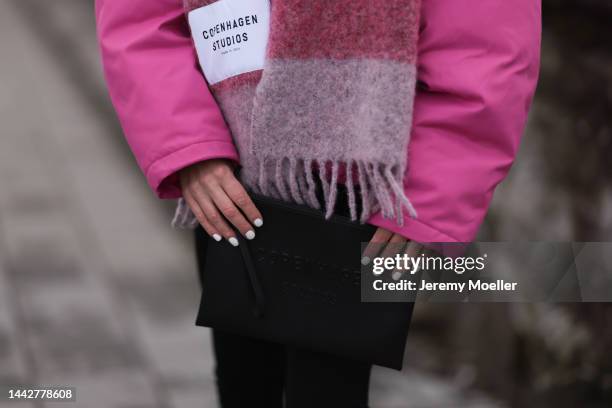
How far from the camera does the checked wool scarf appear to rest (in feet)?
4.24

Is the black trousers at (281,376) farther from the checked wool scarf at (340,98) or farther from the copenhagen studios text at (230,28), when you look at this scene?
the copenhagen studios text at (230,28)

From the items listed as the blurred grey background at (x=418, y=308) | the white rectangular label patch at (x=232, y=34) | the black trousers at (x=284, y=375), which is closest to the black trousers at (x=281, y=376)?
the black trousers at (x=284, y=375)

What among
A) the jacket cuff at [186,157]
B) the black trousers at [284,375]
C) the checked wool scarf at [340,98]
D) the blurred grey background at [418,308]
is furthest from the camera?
the blurred grey background at [418,308]

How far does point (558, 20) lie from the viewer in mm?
2402

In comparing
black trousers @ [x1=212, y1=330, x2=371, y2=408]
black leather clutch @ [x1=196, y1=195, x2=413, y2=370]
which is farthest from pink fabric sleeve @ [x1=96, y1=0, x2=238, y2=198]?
black trousers @ [x1=212, y1=330, x2=371, y2=408]

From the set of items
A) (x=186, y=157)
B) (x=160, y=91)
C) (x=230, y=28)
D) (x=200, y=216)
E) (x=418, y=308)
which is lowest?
(x=418, y=308)

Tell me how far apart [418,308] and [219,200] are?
170cm

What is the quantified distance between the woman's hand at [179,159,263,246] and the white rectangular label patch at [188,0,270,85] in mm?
179

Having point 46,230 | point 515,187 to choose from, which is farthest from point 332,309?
point 46,230

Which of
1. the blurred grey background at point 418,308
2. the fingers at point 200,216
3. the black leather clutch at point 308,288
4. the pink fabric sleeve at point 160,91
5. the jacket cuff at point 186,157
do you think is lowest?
the blurred grey background at point 418,308

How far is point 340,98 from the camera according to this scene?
1.34m

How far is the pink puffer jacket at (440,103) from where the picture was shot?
130cm

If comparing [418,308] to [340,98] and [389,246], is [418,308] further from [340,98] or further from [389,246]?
[340,98]

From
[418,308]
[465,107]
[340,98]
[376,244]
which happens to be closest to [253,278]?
[376,244]
